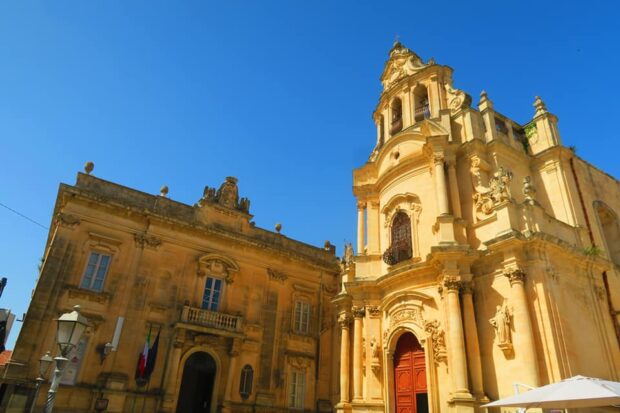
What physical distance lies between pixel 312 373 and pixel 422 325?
9.91m

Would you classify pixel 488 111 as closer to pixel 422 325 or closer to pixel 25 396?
pixel 422 325

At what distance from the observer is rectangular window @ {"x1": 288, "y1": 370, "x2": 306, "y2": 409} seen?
21922mm

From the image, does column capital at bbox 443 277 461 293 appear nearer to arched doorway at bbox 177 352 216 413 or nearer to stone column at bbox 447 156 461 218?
stone column at bbox 447 156 461 218

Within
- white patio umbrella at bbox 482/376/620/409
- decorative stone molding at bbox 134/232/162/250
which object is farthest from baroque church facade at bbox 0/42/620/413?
white patio umbrella at bbox 482/376/620/409

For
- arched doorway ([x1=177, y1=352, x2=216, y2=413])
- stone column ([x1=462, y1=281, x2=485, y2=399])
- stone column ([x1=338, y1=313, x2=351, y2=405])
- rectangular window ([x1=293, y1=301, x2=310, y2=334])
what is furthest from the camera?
rectangular window ([x1=293, y1=301, x2=310, y2=334])

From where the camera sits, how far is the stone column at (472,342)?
13055mm

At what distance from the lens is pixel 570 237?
15.4 meters

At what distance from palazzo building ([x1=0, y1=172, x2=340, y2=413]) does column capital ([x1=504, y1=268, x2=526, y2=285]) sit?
40.8 ft

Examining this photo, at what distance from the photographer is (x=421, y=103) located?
21.1 meters

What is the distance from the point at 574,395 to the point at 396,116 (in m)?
16.2

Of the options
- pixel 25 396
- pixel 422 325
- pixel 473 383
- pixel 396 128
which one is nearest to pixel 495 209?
pixel 422 325

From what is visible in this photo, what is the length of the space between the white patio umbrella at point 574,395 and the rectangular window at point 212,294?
1507 cm

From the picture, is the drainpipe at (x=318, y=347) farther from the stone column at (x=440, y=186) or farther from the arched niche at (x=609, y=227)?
the arched niche at (x=609, y=227)

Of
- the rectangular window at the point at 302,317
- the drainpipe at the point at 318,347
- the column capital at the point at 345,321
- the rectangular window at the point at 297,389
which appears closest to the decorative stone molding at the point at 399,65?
the drainpipe at the point at 318,347
